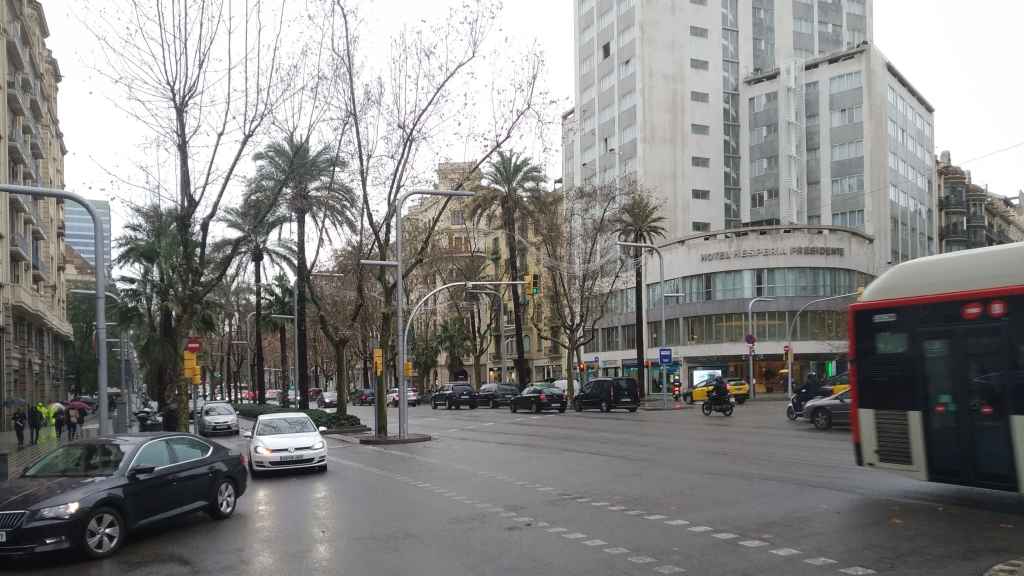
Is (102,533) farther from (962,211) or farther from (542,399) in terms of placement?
(962,211)

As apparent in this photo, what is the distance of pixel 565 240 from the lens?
162 ft

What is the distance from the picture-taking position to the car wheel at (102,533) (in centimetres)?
962

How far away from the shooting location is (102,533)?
32.3 feet

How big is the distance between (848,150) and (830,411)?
55.1 meters

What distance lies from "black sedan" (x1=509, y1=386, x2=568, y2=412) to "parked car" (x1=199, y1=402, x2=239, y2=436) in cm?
1485

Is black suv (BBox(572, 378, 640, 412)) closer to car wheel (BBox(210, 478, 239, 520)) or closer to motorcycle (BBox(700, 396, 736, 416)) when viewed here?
motorcycle (BBox(700, 396, 736, 416))

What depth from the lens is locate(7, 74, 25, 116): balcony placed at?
139 feet

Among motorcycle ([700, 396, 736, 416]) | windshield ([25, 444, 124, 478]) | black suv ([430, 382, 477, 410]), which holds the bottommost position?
black suv ([430, 382, 477, 410])

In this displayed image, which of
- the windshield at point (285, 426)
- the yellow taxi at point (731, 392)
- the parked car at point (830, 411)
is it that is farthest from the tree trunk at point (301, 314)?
the yellow taxi at point (731, 392)

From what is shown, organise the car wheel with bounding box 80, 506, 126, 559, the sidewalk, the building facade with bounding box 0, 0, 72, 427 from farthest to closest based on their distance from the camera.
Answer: the building facade with bounding box 0, 0, 72, 427
the sidewalk
the car wheel with bounding box 80, 506, 126, 559

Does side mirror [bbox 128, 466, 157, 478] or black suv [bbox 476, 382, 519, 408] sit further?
black suv [bbox 476, 382, 519, 408]

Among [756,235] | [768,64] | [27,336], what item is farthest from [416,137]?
[768,64]

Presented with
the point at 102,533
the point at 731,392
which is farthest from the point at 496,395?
the point at 102,533

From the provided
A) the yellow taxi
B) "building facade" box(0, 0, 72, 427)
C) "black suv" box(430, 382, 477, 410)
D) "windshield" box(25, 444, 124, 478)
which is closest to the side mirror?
"windshield" box(25, 444, 124, 478)
